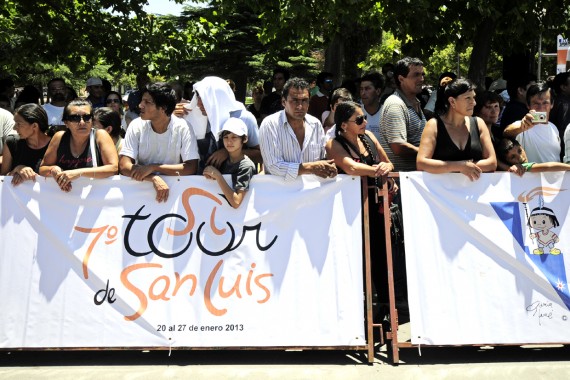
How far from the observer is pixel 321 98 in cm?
1029

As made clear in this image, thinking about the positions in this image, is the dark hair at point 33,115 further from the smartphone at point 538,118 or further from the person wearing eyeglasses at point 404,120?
the smartphone at point 538,118

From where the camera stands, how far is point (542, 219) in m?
5.42

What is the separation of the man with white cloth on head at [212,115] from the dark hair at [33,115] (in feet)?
3.52

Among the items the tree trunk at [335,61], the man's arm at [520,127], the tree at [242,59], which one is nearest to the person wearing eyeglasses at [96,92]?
the man's arm at [520,127]

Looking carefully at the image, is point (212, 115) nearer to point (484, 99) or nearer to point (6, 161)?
point (6, 161)

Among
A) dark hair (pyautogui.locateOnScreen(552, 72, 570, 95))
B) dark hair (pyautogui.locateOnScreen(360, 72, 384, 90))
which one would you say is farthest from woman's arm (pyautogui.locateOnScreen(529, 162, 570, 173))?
dark hair (pyautogui.locateOnScreen(552, 72, 570, 95))

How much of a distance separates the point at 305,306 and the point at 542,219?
6.12 ft

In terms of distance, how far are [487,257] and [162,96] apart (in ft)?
8.94

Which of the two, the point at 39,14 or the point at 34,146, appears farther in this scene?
the point at 39,14

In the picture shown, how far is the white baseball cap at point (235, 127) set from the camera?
5402mm

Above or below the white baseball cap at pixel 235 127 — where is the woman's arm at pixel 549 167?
below

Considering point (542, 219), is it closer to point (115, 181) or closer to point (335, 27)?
point (115, 181)

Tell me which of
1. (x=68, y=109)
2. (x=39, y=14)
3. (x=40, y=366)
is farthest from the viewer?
(x=39, y=14)

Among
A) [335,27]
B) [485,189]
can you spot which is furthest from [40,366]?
[335,27]
